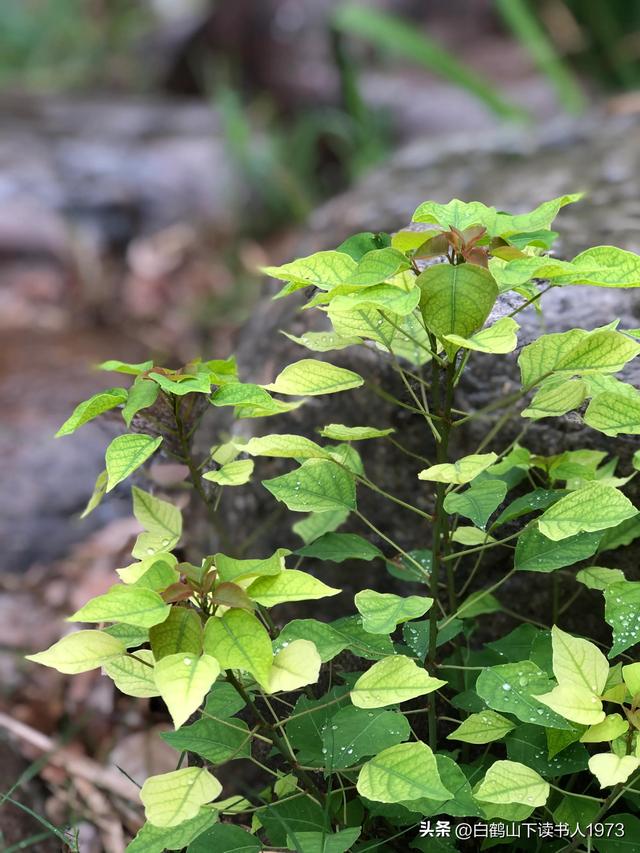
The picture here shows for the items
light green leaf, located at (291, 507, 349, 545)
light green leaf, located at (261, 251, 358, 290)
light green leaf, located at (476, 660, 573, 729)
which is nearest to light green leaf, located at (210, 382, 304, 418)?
light green leaf, located at (261, 251, 358, 290)

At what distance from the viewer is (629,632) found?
2.74 feet

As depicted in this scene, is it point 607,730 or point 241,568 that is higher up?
point 241,568

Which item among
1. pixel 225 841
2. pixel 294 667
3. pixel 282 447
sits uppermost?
pixel 282 447

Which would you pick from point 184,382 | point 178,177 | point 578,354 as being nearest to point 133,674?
point 184,382

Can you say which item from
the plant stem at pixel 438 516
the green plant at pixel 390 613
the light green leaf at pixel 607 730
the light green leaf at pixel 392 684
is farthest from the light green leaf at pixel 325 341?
the light green leaf at pixel 607 730

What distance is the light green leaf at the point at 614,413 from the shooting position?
2.82ft

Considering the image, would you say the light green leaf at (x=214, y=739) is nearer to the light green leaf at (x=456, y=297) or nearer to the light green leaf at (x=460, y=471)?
the light green leaf at (x=460, y=471)

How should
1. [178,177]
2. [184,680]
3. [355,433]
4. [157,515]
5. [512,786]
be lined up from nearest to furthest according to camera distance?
[184,680], [512,786], [355,433], [157,515], [178,177]

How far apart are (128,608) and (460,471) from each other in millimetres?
307

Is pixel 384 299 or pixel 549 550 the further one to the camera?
pixel 549 550

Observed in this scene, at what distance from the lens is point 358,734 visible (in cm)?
83

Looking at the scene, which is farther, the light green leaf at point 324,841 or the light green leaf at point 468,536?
the light green leaf at point 468,536

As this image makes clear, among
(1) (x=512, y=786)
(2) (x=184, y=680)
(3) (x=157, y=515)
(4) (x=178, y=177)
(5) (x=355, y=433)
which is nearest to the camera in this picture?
(2) (x=184, y=680)

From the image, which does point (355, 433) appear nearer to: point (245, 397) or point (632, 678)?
point (245, 397)
